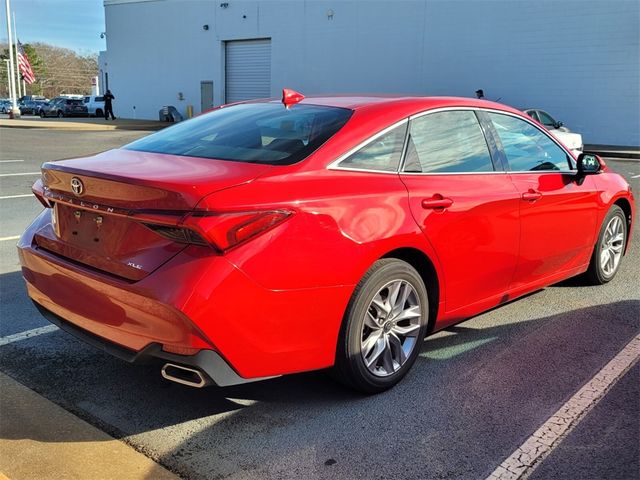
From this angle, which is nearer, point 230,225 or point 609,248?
point 230,225

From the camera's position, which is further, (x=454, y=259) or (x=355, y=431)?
(x=454, y=259)

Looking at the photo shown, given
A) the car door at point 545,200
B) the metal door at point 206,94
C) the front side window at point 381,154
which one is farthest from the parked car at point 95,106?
the front side window at point 381,154

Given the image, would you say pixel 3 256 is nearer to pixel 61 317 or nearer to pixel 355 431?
pixel 61 317

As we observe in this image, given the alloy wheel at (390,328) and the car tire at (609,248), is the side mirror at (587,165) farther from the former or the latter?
the alloy wheel at (390,328)

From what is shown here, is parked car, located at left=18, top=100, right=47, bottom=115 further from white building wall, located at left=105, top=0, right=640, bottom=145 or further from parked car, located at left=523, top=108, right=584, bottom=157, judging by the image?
parked car, located at left=523, top=108, right=584, bottom=157

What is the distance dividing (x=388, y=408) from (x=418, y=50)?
27195 mm

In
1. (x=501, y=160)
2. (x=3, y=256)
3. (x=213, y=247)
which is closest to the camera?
(x=213, y=247)

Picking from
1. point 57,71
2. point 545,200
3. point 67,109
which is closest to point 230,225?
point 545,200

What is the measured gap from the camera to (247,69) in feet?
116

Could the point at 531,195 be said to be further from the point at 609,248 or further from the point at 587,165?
the point at 609,248

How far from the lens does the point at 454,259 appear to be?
139 inches

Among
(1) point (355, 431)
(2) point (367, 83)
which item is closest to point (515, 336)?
(1) point (355, 431)

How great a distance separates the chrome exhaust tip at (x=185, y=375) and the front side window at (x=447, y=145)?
1599mm

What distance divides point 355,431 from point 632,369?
187cm
